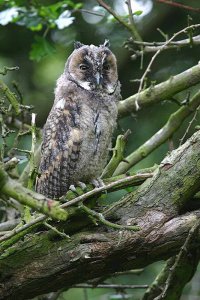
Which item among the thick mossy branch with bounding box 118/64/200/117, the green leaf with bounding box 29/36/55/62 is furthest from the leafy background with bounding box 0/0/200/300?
the thick mossy branch with bounding box 118/64/200/117

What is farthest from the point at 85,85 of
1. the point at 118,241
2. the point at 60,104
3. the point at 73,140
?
the point at 118,241

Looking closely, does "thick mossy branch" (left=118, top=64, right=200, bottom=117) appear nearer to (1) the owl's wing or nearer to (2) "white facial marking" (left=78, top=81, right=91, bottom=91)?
(2) "white facial marking" (left=78, top=81, right=91, bottom=91)

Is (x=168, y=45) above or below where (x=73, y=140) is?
above

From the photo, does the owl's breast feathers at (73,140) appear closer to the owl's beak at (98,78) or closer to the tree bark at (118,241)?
the owl's beak at (98,78)

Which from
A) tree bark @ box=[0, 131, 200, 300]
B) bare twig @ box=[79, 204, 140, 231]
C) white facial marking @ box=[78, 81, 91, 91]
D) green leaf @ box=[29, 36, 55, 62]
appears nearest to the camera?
bare twig @ box=[79, 204, 140, 231]

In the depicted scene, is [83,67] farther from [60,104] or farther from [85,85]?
[60,104]

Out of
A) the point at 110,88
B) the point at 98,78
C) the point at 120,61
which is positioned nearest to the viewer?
the point at 98,78

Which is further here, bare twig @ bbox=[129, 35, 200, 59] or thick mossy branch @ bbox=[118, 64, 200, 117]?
thick mossy branch @ bbox=[118, 64, 200, 117]

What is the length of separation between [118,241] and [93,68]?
3.71ft

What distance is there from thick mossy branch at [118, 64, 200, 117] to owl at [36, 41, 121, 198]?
0.56 feet

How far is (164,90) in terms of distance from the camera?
3.43 metres

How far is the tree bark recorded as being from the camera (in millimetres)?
2551

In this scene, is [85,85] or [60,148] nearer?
[60,148]

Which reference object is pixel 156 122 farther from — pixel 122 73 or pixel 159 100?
pixel 159 100
